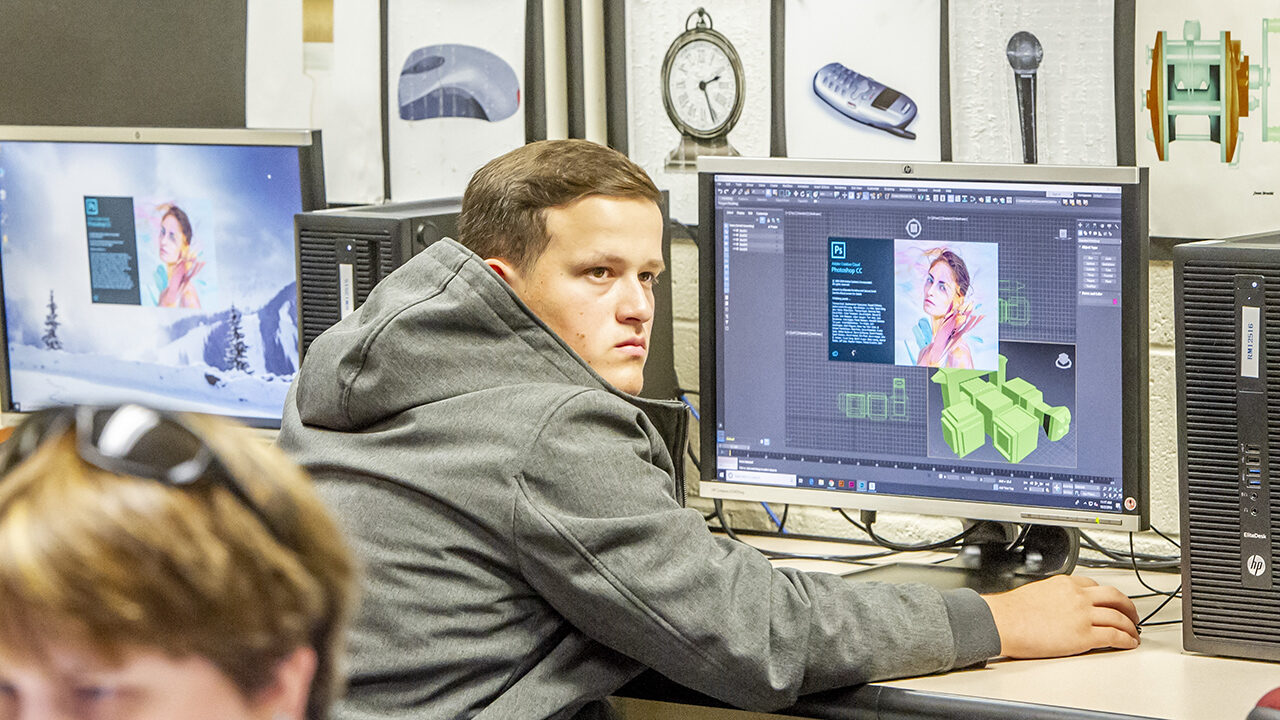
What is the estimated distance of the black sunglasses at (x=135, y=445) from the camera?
491 mm

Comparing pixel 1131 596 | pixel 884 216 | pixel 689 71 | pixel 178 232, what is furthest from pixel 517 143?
pixel 1131 596

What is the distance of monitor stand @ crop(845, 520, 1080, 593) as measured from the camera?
167cm

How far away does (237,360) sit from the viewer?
2.09m

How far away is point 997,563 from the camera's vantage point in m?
1.72

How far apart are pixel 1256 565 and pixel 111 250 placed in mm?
1638

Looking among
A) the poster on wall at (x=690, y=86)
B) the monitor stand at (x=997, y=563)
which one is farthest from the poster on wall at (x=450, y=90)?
the monitor stand at (x=997, y=563)

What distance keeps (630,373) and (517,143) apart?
73 cm

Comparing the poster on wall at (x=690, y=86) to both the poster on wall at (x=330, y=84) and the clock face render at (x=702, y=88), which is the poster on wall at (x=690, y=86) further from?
the poster on wall at (x=330, y=84)

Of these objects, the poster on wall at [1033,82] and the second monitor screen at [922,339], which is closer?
the second monitor screen at [922,339]

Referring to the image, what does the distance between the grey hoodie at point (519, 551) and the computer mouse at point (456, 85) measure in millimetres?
802

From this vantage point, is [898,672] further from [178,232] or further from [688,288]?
[178,232]

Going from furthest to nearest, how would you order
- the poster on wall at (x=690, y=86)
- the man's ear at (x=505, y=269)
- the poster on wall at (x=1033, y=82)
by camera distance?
the poster on wall at (x=690, y=86) < the poster on wall at (x=1033, y=82) < the man's ear at (x=505, y=269)

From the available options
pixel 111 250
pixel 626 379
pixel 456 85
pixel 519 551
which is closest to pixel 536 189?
pixel 626 379

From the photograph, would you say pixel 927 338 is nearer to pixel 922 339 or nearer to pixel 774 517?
pixel 922 339
